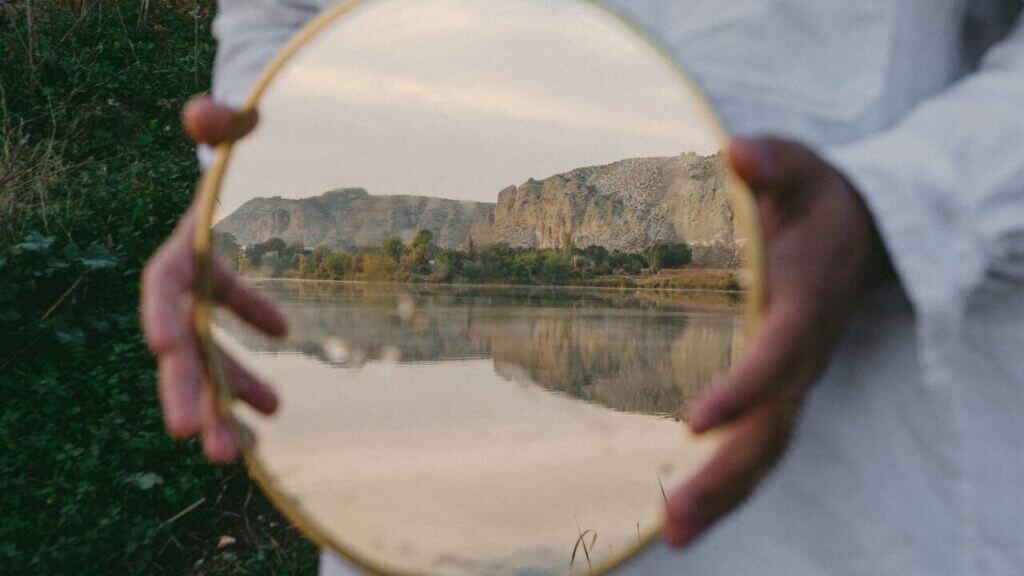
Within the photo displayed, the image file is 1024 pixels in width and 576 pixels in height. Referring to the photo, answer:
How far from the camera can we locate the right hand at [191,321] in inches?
30.4

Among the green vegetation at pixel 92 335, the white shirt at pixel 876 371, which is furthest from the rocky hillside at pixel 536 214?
the green vegetation at pixel 92 335

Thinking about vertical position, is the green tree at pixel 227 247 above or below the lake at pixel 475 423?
above

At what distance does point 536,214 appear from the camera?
0.86m

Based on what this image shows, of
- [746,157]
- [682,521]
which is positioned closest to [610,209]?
[746,157]

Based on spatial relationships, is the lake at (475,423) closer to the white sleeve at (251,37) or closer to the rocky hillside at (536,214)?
the rocky hillside at (536,214)

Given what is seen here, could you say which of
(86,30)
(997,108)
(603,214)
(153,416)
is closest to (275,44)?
(603,214)

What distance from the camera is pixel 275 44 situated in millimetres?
1105

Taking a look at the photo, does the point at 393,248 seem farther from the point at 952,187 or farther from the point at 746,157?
the point at 952,187

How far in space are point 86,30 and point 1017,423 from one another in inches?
215

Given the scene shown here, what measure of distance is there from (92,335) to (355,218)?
2.86 metres

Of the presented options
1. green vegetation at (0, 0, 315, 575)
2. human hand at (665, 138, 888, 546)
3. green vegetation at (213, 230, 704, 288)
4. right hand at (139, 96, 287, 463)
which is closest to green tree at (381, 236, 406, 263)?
green vegetation at (213, 230, 704, 288)

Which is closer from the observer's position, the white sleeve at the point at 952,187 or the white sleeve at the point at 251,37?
the white sleeve at the point at 952,187

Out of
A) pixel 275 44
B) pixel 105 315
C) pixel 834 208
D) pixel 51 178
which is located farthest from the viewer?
pixel 51 178

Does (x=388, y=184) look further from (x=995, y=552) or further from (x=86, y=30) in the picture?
(x=86, y=30)
